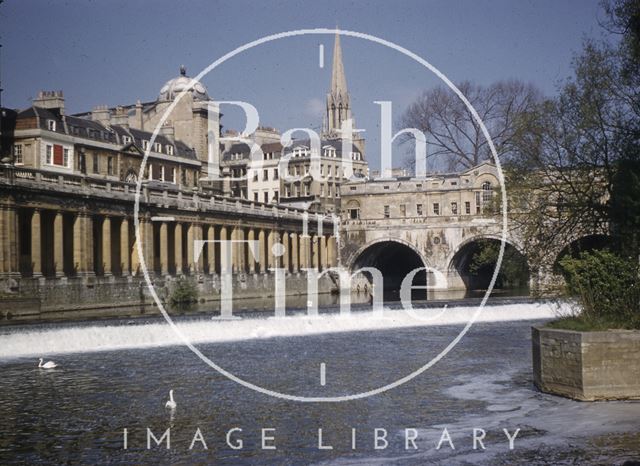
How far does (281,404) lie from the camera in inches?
843

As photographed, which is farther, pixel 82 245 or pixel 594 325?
pixel 82 245

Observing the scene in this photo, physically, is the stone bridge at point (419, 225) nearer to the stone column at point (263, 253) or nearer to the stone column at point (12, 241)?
the stone column at point (263, 253)

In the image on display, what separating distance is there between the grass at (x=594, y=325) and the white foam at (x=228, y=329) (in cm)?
1125

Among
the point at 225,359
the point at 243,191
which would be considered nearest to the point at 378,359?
the point at 225,359

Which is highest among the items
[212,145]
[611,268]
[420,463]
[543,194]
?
[212,145]

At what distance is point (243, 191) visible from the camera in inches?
5000

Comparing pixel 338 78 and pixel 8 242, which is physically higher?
pixel 338 78

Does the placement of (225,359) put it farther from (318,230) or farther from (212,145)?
(212,145)

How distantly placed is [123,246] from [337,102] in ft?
331

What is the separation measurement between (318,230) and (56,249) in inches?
1508

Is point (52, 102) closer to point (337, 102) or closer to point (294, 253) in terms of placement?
point (294, 253)

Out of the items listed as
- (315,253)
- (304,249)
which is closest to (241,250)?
(304,249)

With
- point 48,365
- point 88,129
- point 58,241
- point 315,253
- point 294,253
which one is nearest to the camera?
point 48,365

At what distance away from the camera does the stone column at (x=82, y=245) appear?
183 ft
